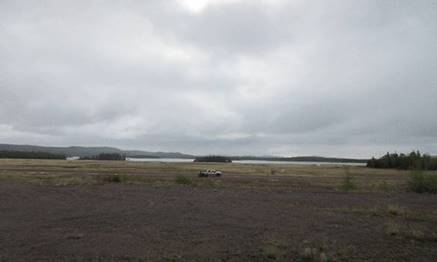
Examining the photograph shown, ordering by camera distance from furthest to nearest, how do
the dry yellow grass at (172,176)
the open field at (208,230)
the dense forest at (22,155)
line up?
the dense forest at (22,155)
the dry yellow grass at (172,176)
the open field at (208,230)

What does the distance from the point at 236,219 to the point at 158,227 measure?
336cm

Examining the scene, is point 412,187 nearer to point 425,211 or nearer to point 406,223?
point 425,211

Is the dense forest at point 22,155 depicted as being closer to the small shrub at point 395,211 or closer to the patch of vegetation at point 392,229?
the small shrub at point 395,211

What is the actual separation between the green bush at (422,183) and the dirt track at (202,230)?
43.4 feet

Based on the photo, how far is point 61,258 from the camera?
9.88 m

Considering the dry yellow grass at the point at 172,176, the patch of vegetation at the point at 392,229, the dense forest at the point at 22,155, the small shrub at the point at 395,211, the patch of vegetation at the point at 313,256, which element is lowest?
the patch of vegetation at the point at 313,256

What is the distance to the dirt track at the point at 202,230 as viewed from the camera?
34.8 feet

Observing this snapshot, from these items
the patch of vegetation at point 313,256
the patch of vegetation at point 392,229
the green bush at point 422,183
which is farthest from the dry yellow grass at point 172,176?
the patch of vegetation at point 313,256

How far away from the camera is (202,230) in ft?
45.6

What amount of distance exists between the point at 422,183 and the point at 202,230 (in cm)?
2628

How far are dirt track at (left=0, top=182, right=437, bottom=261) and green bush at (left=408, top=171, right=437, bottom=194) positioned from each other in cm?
1323

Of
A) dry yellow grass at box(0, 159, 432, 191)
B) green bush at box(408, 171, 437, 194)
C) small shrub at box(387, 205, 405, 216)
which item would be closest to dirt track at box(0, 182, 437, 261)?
small shrub at box(387, 205, 405, 216)

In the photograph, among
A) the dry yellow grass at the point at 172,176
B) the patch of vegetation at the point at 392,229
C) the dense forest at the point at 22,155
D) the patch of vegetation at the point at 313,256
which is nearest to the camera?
the patch of vegetation at the point at 313,256

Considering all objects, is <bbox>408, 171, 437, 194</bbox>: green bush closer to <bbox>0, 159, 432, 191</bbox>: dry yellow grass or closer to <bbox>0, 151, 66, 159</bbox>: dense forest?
<bbox>0, 159, 432, 191</bbox>: dry yellow grass
